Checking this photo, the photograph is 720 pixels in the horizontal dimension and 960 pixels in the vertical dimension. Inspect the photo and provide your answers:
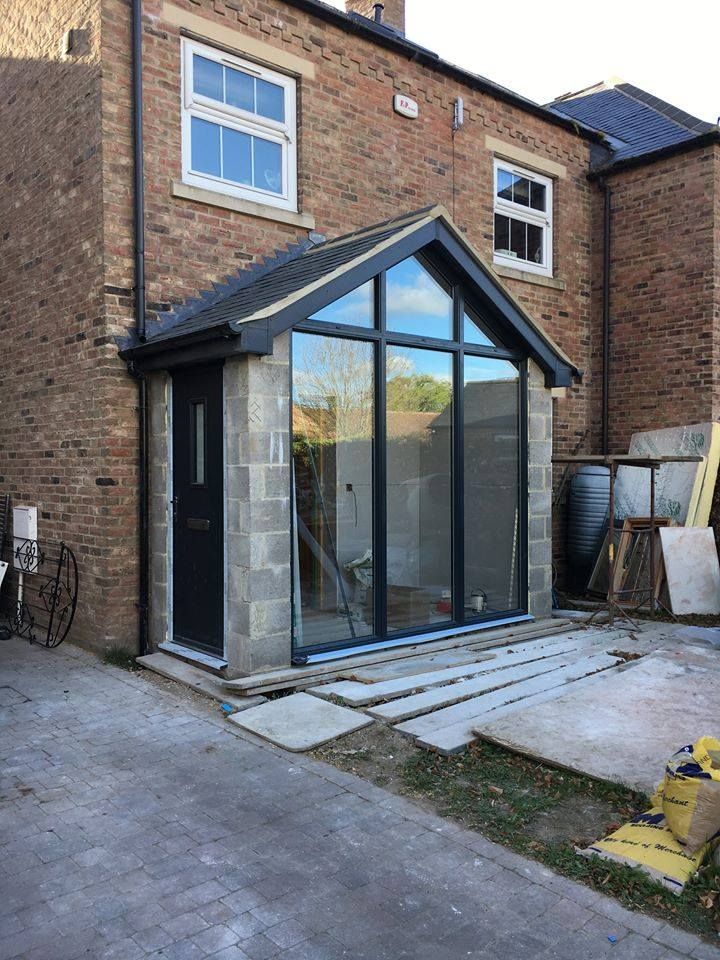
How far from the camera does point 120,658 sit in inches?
277

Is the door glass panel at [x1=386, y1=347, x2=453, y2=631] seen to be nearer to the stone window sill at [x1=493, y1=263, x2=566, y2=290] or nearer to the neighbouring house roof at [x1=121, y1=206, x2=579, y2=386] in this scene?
the neighbouring house roof at [x1=121, y1=206, x2=579, y2=386]

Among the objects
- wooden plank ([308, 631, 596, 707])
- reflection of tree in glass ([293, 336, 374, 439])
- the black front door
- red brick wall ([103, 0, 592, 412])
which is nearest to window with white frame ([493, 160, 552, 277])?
red brick wall ([103, 0, 592, 412])

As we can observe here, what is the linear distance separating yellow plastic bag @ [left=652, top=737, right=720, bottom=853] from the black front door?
12.4 feet

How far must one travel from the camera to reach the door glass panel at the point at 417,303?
7.25 metres

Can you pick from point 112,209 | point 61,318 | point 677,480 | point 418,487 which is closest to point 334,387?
point 418,487

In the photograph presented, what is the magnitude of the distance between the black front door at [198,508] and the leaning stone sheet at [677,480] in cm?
624

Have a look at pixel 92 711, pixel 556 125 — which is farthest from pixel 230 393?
pixel 556 125

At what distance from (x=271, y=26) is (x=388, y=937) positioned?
327 inches

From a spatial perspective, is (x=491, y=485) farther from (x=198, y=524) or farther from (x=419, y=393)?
(x=198, y=524)

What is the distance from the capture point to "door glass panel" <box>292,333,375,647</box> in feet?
21.8

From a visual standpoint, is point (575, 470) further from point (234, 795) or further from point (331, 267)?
point (234, 795)

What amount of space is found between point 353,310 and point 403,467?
1.51m

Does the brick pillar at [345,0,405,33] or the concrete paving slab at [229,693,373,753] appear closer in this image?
the concrete paving slab at [229,693,373,753]

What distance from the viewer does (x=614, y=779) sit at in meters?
4.38
